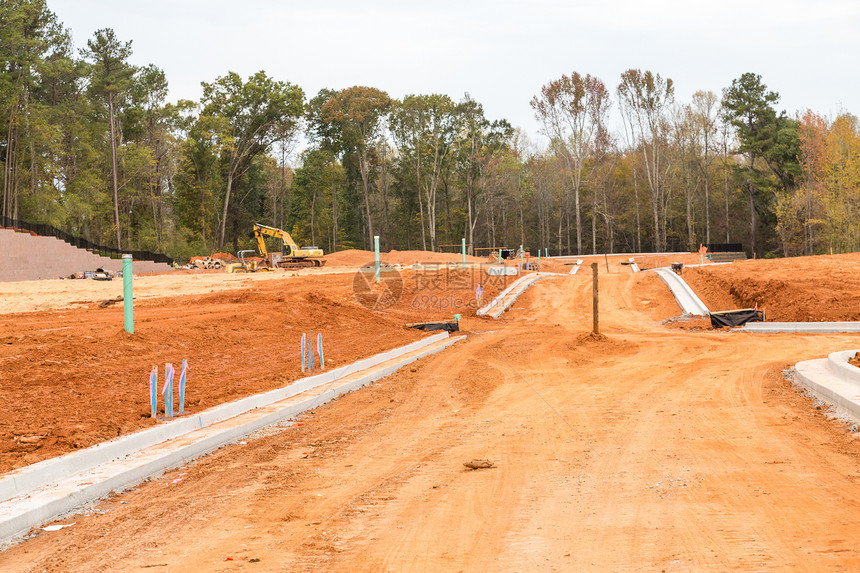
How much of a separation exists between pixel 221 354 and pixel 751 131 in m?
63.3

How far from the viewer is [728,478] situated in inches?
245

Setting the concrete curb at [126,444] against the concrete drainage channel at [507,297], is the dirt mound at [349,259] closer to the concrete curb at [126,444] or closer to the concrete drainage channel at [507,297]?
the concrete drainage channel at [507,297]

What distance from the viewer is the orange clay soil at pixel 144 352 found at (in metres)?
8.16

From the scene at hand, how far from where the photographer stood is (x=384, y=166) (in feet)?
238

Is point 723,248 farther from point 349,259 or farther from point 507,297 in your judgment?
point 507,297

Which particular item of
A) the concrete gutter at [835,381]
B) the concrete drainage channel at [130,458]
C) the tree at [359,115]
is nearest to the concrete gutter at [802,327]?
the concrete gutter at [835,381]

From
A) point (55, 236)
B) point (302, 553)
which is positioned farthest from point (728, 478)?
point (55, 236)

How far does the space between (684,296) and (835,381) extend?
54.6 feet

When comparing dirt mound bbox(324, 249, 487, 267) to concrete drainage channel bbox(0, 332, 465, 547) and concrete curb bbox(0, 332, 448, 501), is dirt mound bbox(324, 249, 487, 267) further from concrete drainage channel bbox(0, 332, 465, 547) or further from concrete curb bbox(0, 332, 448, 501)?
concrete drainage channel bbox(0, 332, 465, 547)

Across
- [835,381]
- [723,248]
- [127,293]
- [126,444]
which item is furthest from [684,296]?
[723,248]

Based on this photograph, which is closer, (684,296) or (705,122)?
(684,296)

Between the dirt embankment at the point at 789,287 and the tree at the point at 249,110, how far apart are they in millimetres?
43638

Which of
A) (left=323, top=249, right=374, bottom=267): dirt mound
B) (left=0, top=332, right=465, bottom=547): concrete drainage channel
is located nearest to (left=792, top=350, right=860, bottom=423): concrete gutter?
(left=0, top=332, right=465, bottom=547): concrete drainage channel

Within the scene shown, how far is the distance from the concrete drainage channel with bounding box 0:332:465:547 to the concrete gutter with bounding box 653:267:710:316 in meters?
17.0
